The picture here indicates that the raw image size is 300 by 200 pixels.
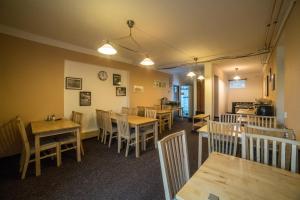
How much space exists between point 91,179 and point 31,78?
256 cm

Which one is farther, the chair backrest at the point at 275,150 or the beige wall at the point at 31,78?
the beige wall at the point at 31,78

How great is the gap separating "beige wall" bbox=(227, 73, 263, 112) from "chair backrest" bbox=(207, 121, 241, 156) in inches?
310

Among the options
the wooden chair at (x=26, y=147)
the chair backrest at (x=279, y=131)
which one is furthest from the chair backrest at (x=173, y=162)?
the wooden chair at (x=26, y=147)

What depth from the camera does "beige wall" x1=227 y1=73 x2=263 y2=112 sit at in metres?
8.09

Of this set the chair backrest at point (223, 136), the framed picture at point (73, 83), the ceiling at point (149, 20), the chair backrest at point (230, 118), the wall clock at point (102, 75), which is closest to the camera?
the chair backrest at point (223, 136)

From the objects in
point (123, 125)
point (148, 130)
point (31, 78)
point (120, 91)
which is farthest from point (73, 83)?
point (148, 130)

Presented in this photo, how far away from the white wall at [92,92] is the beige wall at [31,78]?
0.16 m

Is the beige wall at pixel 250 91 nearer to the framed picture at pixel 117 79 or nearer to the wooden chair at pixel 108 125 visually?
the framed picture at pixel 117 79

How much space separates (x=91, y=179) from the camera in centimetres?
216

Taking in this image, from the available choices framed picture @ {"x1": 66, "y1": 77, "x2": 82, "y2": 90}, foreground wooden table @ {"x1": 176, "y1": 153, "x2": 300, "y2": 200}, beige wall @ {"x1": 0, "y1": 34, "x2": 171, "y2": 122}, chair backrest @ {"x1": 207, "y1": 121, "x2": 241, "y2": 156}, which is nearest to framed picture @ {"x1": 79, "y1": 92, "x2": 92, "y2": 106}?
framed picture @ {"x1": 66, "y1": 77, "x2": 82, "y2": 90}

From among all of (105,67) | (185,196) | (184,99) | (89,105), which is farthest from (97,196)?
(184,99)

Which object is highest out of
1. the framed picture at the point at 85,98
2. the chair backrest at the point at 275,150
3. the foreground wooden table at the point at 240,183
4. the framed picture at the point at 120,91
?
the framed picture at the point at 120,91

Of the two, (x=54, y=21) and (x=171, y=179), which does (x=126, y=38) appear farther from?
(x=171, y=179)

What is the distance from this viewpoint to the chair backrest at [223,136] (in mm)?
1962
